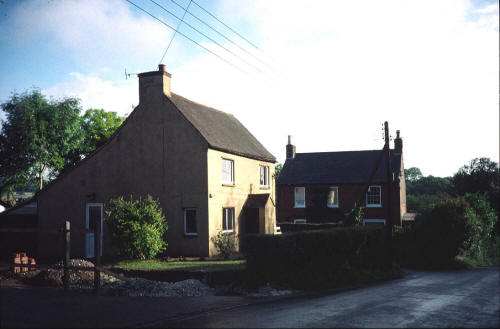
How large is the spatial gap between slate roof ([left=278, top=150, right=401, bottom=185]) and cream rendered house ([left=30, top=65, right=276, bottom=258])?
1791 cm

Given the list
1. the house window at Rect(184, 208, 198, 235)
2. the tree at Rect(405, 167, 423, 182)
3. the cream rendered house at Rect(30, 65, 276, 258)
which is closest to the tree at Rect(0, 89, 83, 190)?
the cream rendered house at Rect(30, 65, 276, 258)

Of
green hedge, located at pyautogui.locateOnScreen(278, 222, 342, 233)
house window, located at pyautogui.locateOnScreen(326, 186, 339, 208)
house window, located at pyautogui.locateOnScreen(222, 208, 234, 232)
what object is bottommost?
green hedge, located at pyautogui.locateOnScreen(278, 222, 342, 233)

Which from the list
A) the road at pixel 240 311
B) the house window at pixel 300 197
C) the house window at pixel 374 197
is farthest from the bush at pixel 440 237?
the road at pixel 240 311

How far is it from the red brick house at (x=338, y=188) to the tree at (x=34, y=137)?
2497 centimetres

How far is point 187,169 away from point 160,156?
6.44ft

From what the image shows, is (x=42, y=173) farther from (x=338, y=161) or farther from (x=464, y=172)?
(x=464, y=172)

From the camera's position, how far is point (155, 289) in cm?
1437

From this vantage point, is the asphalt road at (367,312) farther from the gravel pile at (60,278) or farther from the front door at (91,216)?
the front door at (91,216)

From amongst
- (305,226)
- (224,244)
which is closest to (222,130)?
(224,244)

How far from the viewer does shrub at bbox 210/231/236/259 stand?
22828mm

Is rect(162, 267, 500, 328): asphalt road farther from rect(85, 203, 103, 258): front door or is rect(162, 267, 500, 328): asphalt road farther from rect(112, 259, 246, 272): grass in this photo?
rect(85, 203, 103, 258): front door

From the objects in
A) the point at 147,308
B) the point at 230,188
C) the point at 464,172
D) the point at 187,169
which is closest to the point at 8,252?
the point at 187,169

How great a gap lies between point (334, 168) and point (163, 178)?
24875 mm

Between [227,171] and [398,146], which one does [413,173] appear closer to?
[398,146]
